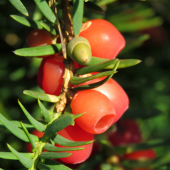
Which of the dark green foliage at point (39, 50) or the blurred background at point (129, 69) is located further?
the blurred background at point (129, 69)

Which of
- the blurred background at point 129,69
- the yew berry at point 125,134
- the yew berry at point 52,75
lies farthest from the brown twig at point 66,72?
the yew berry at point 125,134

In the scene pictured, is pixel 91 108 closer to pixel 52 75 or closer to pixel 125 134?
pixel 52 75

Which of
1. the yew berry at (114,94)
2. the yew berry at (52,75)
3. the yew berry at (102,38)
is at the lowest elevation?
the yew berry at (114,94)

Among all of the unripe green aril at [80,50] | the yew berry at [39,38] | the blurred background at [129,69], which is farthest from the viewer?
the blurred background at [129,69]

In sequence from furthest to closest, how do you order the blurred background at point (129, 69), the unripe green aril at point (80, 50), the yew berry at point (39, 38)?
1. the blurred background at point (129, 69)
2. the yew berry at point (39, 38)
3. the unripe green aril at point (80, 50)

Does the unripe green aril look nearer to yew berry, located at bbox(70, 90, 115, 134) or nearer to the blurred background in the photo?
yew berry, located at bbox(70, 90, 115, 134)

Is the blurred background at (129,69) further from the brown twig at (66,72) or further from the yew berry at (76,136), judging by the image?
the yew berry at (76,136)

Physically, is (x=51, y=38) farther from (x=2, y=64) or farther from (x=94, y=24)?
(x=2, y=64)
